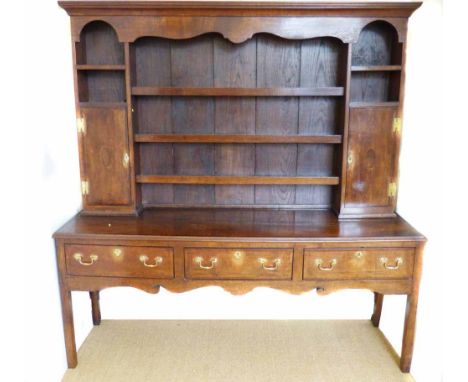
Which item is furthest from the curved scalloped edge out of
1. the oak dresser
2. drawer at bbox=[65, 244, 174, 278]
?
drawer at bbox=[65, 244, 174, 278]

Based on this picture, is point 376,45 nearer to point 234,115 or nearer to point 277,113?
point 277,113

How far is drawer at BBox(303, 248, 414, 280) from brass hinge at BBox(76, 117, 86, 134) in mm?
1336

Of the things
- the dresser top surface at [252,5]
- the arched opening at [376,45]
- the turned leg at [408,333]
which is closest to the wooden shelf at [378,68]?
the arched opening at [376,45]

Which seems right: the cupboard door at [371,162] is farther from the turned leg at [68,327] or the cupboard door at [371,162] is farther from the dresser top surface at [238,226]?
the turned leg at [68,327]

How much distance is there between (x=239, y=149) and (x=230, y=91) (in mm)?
362

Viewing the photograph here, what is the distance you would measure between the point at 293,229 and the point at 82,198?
118cm

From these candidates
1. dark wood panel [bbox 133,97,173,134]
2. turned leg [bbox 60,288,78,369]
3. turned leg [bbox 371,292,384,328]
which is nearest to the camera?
→ turned leg [bbox 60,288,78,369]

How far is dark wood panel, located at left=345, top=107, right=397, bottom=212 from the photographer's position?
2074mm

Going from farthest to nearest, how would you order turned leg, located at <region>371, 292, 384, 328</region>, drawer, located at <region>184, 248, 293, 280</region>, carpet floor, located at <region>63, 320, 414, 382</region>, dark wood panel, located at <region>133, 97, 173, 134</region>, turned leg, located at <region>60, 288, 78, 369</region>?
turned leg, located at <region>371, 292, 384, 328</region> < dark wood panel, located at <region>133, 97, 173, 134</region> < carpet floor, located at <region>63, 320, 414, 382</region> < turned leg, located at <region>60, 288, 78, 369</region> < drawer, located at <region>184, 248, 293, 280</region>

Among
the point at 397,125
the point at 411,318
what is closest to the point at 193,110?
the point at 397,125

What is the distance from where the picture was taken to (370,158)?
2125 mm

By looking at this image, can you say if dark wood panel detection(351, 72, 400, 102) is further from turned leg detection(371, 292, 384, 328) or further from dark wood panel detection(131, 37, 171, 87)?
turned leg detection(371, 292, 384, 328)

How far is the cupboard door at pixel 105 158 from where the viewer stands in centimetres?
211

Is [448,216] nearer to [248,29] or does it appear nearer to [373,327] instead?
[373,327]
